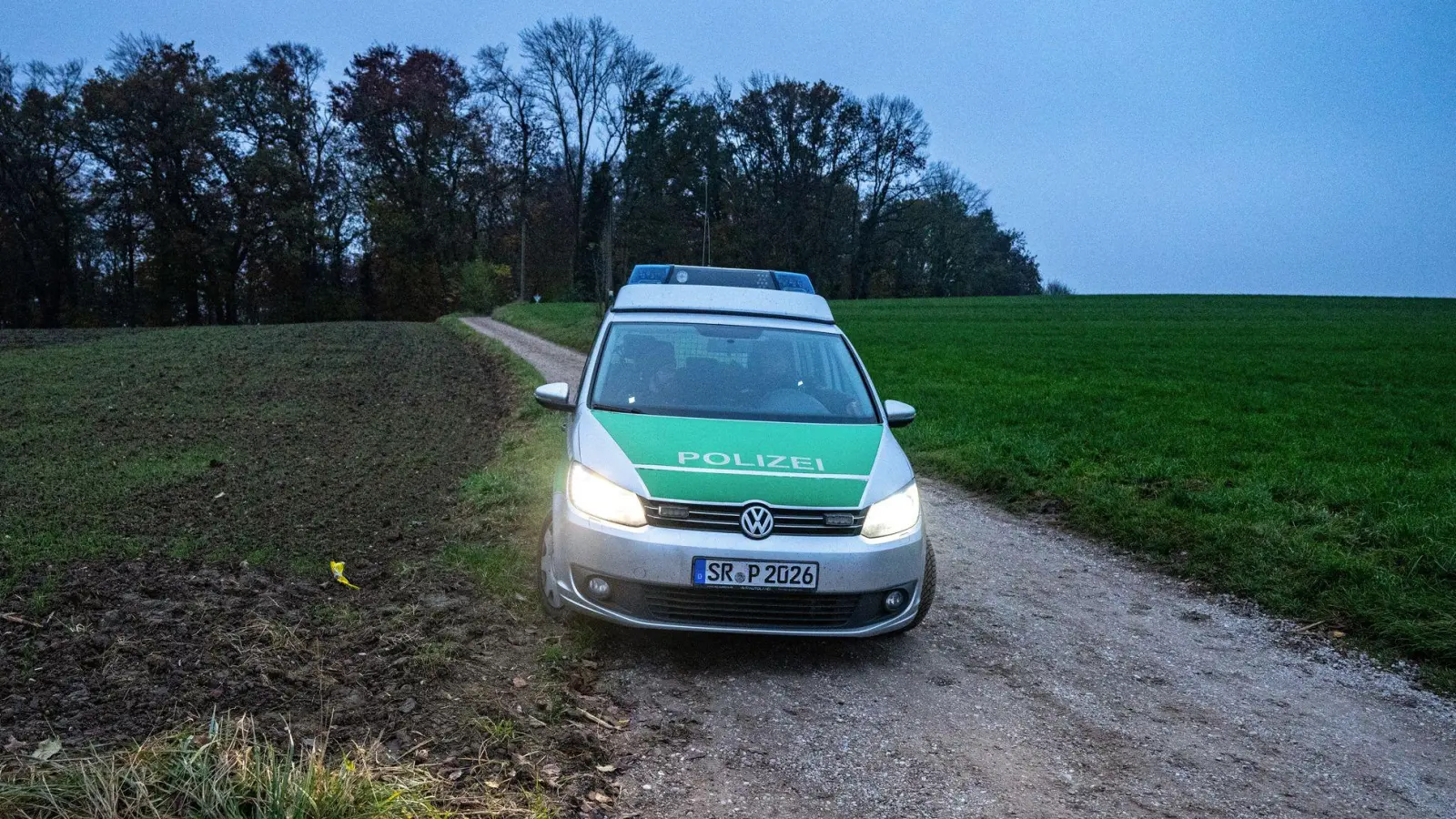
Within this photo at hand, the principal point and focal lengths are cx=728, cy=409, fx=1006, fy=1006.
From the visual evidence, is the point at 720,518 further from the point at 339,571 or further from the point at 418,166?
the point at 418,166

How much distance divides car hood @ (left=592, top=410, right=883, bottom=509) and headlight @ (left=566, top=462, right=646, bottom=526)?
→ 4.7 inches

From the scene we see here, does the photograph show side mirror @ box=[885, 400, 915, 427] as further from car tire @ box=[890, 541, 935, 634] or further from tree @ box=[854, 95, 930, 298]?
tree @ box=[854, 95, 930, 298]

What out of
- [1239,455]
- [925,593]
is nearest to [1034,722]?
[925,593]

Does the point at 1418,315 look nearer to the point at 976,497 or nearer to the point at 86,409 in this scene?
the point at 976,497

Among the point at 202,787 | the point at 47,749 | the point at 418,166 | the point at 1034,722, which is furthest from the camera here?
the point at 418,166

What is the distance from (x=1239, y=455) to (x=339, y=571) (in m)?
8.82

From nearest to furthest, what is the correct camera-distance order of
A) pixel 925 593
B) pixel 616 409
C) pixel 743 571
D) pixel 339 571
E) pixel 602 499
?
pixel 743 571 → pixel 602 499 → pixel 925 593 → pixel 616 409 → pixel 339 571

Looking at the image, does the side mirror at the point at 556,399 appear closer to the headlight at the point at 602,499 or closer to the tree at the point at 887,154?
the headlight at the point at 602,499

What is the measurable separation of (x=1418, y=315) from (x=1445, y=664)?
45.6 m

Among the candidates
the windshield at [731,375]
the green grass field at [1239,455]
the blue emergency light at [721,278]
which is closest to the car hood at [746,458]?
the windshield at [731,375]

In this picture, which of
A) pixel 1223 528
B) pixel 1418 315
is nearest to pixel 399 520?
pixel 1223 528

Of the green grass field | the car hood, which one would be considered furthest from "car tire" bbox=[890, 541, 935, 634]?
the green grass field

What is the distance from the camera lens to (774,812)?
3.43 m

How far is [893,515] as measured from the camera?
193 inches
